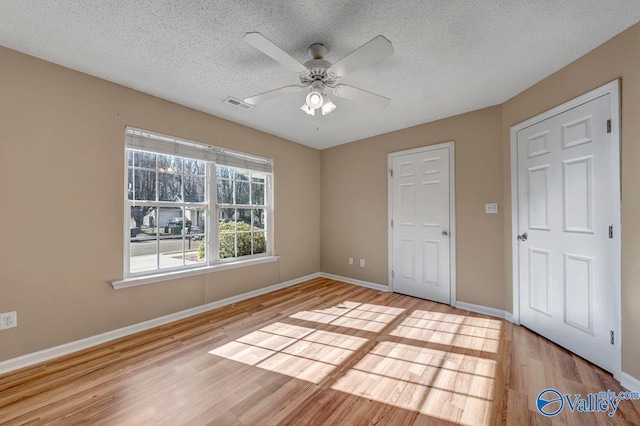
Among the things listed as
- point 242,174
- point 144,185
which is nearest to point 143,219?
point 144,185

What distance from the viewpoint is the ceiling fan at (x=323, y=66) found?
1549 mm

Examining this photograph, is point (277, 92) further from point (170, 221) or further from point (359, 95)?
point (170, 221)

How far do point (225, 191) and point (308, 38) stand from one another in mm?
2294

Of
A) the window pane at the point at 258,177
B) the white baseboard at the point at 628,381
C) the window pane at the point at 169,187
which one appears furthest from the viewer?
the window pane at the point at 258,177

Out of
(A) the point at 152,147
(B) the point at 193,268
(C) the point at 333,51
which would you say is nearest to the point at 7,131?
(A) the point at 152,147

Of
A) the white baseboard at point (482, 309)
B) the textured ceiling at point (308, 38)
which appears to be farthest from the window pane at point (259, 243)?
the white baseboard at point (482, 309)

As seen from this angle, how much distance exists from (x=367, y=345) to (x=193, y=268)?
221cm

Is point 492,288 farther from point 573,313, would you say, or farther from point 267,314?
point 267,314

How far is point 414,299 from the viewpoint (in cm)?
367

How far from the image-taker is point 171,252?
3021 mm

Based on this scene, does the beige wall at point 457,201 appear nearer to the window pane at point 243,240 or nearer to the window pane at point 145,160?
the window pane at point 243,240

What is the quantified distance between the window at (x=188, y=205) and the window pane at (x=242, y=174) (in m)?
0.01

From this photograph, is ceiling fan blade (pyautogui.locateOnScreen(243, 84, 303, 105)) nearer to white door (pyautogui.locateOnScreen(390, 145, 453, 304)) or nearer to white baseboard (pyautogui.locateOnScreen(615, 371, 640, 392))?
white door (pyautogui.locateOnScreen(390, 145, 453, 304))

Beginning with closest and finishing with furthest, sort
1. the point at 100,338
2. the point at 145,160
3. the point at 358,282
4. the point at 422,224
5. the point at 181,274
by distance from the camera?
the point at 100,338, the point at 145,160, the point at 181,274, the point at 422,224, the point at 358,282
